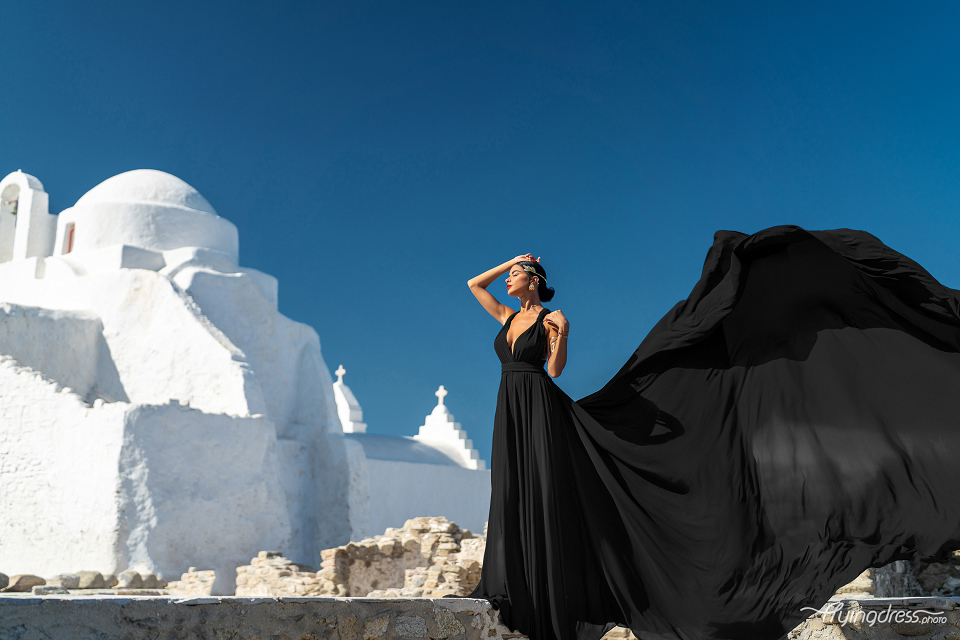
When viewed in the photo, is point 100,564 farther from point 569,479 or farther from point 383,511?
point 569,479

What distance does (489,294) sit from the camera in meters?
4.27

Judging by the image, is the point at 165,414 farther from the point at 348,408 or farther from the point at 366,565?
the point at 348,408

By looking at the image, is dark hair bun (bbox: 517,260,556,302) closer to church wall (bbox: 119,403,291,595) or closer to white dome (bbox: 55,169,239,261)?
church wall (bbox: 119,403,291,595)

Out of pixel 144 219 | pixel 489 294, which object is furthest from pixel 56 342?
pixel 489 294

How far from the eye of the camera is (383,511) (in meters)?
18.3

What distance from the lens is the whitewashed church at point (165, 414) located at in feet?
43.3

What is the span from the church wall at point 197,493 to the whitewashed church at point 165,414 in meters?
0.03

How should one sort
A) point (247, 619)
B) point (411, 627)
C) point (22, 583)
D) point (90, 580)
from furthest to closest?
point (90, 580), point (22, 583), point (411, 627), point (247, 619)

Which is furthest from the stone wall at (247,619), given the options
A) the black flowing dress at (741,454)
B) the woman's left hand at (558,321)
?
the woman's left hand at (558,321)

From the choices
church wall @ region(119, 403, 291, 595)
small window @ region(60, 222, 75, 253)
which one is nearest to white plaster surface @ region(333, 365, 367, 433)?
small window @ region(60, 222, 75, 253)

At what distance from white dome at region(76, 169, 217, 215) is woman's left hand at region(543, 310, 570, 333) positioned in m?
17.3

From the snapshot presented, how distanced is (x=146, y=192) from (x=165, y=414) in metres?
7.82

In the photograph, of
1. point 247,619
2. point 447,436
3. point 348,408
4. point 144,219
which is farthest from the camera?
point 348,408

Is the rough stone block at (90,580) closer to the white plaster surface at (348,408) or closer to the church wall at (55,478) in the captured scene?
the church wall at (55,478)
